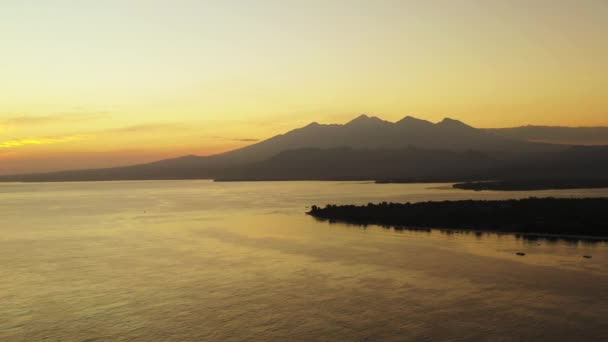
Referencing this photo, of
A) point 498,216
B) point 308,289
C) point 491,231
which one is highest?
point 498,216

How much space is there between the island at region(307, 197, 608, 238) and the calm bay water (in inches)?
165

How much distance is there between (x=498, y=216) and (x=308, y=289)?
31.3m

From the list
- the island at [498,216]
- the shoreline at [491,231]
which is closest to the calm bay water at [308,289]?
the shoreline at [491,231]

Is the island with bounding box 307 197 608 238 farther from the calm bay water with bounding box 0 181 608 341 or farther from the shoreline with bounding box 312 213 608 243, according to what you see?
the calm bay water with bounding box 0 181 608 341

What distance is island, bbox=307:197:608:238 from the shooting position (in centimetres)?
4468

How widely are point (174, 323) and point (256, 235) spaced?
28.9 m

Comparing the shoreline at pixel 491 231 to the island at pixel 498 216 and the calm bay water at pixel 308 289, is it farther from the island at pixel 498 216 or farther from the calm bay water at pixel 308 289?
the calm bay water at pixel 308 289

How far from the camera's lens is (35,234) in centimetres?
5478

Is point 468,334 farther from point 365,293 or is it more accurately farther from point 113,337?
point 113,337

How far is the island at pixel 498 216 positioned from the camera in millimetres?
44684

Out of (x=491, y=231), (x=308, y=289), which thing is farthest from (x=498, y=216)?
(x=308, y=289)

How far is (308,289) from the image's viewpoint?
1046 inches

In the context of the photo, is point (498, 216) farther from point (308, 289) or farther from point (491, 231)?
point (308, 289)

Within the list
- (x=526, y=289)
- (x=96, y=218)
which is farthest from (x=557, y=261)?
(x=96, y=218)
